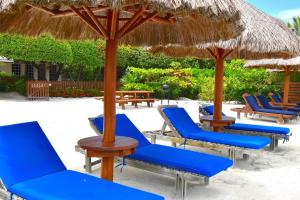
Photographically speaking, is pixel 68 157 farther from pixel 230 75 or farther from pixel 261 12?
pixel 230 75

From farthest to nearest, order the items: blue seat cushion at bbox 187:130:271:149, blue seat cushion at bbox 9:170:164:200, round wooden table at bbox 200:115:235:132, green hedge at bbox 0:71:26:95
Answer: green hedge at bbox 0:71:26:95, round wooden table at bbox 200:115:235:132, blue seat cushion at bbox 187:130:271:149, blue seat cushion at bbox 9:170:164:200

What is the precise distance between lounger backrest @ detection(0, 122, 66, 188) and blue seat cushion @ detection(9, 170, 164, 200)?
0.42ft

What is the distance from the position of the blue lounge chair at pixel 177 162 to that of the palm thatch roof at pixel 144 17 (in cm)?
165

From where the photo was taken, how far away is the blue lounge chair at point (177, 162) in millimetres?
4223

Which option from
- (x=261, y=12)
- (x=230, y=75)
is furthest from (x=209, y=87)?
(x=261, y=12)

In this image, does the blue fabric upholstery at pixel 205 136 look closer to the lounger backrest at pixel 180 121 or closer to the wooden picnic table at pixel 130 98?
the lounger backrest at pixel 180 121

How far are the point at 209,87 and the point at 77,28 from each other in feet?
46.9

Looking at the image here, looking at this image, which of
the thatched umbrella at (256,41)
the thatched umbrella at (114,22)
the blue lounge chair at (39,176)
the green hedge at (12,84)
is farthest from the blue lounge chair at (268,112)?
the green hedge at (12,84)

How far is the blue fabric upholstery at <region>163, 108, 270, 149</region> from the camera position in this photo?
579 cm

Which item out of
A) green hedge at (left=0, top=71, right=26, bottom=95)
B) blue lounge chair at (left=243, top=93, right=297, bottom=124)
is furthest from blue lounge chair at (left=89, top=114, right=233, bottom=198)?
green hedge at (left=0, top=71, right=26, bottom=95)

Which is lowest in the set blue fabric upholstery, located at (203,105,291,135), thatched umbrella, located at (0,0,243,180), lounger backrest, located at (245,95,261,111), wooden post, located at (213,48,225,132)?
blue fabric upholstery, located at (203,105,291,135)

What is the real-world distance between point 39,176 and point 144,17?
2.29 m

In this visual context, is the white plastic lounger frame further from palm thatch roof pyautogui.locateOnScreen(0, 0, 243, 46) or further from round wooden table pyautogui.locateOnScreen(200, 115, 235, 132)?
palm thatch roof pyautogui.locateOnScreen(0, 0, 243, 46)

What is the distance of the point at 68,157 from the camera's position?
20.0 ft
